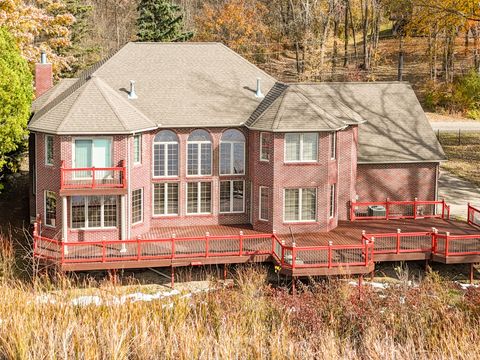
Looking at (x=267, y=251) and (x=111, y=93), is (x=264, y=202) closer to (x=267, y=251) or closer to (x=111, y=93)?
(x=267, y=251)

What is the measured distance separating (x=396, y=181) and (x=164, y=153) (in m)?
11.8

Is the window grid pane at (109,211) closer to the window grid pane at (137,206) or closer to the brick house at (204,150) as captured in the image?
the brick house at (204,150)

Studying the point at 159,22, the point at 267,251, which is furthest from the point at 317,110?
the point at 159,22

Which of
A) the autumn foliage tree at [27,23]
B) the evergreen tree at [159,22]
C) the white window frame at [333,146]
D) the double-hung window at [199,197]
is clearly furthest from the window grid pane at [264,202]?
the evergreen tree at [159,22]

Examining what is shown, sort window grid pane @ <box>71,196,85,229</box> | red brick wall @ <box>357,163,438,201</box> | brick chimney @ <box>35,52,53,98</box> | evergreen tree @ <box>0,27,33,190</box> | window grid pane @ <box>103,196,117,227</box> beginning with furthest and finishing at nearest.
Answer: brick chimney @ <box>35,52,53,98</box> → red brick wall @ <box>357,163,438,201</box> → evergreen tree @ <box>0,27,33,190</box> → window grid pane @ <box>103,196,117,227</box> → window grid pane @ <box>71,196,85,229</box>

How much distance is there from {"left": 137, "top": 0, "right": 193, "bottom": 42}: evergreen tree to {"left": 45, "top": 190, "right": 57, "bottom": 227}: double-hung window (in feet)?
115

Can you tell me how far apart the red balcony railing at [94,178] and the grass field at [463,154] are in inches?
995

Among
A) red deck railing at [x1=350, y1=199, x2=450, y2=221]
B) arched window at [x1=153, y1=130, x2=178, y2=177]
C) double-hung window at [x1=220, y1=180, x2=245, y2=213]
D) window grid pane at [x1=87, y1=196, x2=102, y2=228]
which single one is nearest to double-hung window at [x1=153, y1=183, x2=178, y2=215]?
arched window at [x1=153, y1=130, x2=178, y2=177]

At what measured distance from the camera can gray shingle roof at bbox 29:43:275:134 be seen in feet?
92.8

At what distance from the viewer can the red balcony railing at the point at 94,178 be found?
1005 inches

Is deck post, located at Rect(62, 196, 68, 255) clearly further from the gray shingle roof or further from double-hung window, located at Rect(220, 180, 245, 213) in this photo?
double-hung window, located at Rect(220, 180, 245, 213)

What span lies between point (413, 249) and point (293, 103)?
822 cm

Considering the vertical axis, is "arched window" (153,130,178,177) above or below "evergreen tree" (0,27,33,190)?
below

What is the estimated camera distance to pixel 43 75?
108 ft
